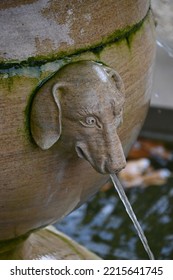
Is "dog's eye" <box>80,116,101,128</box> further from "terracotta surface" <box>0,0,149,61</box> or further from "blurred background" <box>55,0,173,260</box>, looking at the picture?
"blurred background" <box>55,0,173,260</box>

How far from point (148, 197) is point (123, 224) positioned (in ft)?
0.76

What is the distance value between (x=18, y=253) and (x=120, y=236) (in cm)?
63

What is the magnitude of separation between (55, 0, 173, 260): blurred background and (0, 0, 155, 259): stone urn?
53 centimetres

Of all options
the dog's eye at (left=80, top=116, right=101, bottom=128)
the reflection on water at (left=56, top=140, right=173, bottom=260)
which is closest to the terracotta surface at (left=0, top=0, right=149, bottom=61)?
the dog's eye at (left=80, top=116, right=101, bottom=128)

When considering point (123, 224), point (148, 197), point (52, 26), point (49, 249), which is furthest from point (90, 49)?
point (148, 197)

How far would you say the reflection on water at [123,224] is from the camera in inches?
117

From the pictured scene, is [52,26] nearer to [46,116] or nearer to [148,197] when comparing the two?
[46,116]

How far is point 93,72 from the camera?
183 cm

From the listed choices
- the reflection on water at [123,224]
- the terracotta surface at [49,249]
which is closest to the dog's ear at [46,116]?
the terracotta surface at [49,249]

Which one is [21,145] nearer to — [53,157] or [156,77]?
[53,157]

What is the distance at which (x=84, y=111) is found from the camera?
1815mm

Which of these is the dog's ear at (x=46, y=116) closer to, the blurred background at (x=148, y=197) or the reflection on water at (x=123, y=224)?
the blurred background at (x=148, y=197)

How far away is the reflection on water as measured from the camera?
296 centimetres
